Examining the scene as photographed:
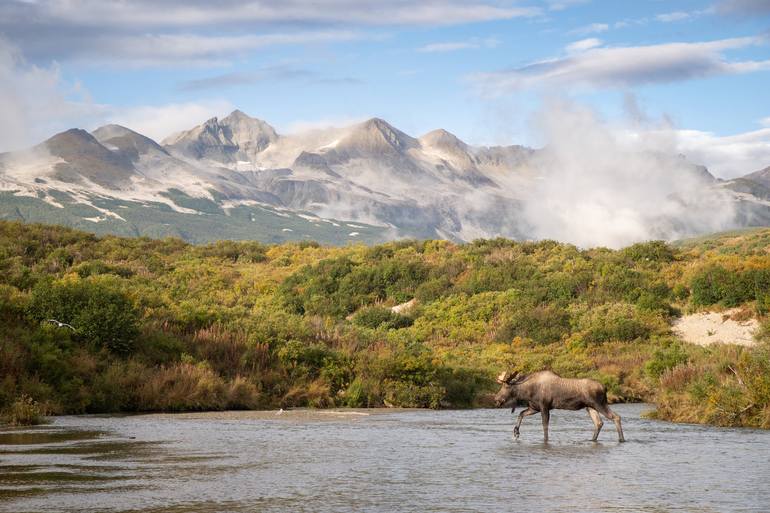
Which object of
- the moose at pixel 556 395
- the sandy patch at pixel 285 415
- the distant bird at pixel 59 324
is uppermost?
the distant bird at pixel 59 324

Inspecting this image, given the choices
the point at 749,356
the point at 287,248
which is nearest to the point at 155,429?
the point at 749,356

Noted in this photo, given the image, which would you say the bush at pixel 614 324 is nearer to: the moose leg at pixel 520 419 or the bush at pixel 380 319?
the bush at pixel 380 319

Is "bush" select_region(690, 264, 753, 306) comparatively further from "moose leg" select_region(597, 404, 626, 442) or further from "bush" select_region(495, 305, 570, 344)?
"moose leg" select_region(597, 404, 626, 442)

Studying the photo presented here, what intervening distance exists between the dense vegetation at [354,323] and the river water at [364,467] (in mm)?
2964

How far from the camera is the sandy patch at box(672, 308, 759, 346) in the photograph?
56094 millimetres

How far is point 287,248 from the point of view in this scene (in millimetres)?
98812

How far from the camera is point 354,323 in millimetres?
64938

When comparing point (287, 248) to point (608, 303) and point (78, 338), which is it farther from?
point (78, 338)

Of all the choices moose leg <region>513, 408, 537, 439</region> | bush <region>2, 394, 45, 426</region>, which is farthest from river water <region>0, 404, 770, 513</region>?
bush <region>2, 394, 45, 426</region>

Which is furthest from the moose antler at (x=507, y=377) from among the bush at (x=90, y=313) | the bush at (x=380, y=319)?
the bush at (x=380, y=319)

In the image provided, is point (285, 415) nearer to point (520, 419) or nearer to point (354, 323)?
point (520, 419)

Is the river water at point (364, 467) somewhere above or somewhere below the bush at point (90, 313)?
below

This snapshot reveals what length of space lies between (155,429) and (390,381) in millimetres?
11950

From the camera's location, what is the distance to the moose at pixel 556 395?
76.2 feet
